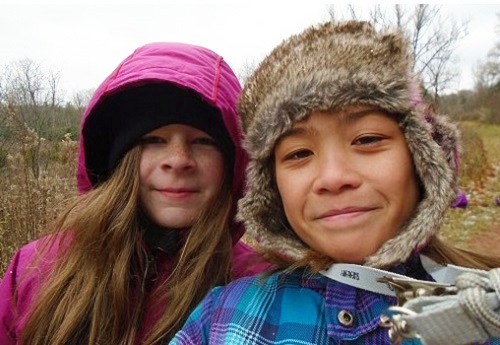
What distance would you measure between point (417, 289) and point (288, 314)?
1.58 feet

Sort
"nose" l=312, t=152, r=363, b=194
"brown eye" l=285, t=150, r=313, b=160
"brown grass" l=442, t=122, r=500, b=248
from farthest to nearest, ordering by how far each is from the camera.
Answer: "brown grass" l=442, t=122, r=500, b=248, "brown eye" l=285, t=150, r=313, b=160, "nose" l=312, t=152, r=363, b=194

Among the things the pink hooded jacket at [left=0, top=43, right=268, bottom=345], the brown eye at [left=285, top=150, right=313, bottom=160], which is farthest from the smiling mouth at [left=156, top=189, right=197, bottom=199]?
the brown eye at [left=285, top=150, right=313, bottom=160]

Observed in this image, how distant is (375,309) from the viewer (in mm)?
1294

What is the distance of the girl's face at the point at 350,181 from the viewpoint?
1.26 m

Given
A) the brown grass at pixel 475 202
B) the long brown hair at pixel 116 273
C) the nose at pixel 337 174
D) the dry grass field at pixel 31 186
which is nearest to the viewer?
the nose at pixel 337 174

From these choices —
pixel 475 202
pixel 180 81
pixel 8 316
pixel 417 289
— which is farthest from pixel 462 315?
pixel 475 202

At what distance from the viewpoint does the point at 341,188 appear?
4.15 feet

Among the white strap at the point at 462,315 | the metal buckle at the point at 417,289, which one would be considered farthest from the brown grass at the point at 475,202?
the white strap at the point at 462,315

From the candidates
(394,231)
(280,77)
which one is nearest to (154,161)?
(280,77)

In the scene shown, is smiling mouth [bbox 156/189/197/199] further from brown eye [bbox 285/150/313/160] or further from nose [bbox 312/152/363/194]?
nose [bbox 312/152/363/194]

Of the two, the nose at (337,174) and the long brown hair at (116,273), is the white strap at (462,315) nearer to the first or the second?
the nose at (337,174)

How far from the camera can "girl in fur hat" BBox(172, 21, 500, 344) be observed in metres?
1.27

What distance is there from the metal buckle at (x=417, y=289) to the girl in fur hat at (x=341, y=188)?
183 millimetres

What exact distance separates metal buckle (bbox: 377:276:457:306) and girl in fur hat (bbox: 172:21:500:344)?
18 centimetres
